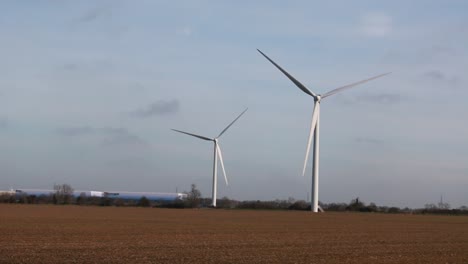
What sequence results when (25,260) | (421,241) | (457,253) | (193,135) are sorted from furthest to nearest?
(193,135) < (421,241) < (457,253) < (25,260)

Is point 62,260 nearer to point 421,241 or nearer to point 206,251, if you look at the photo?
point 206,251

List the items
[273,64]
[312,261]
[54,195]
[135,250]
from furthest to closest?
1. [54,195]
2. [273,64]
3. [135,250]
4. [312,261]

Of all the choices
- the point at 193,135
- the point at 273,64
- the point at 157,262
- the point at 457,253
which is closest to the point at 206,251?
the point at 157,262

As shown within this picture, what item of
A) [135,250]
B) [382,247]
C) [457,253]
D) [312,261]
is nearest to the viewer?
[312,261]

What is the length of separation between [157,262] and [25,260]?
4.74 meters

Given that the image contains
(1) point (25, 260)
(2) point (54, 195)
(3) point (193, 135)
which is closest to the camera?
(1) point (25, 260)

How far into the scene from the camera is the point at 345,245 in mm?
36625

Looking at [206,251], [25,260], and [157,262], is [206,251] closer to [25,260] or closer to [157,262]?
[157,262]

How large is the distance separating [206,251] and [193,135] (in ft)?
303

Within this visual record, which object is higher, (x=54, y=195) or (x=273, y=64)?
(x=273, y=64)

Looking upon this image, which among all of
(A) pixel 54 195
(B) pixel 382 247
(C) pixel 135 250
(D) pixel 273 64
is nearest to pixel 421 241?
(B) pixel 382 247

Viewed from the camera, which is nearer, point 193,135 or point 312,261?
point 312,261

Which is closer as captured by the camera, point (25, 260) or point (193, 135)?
point (25, 260)

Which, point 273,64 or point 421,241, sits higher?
point 273,64
